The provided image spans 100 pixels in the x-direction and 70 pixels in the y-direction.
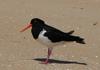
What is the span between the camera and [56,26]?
16.4 meters

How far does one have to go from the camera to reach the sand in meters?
10.8

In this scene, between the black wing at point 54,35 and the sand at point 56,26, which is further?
the sand at point 56,26

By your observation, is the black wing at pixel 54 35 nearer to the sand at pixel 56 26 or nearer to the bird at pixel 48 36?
the bird at pixel 48 36

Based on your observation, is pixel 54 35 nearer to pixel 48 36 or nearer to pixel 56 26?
pixel 48 36

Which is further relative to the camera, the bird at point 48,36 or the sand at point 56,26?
the sand at point 56,26

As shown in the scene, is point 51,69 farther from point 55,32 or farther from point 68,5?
point 68,5

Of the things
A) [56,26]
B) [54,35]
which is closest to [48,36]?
[54,35]

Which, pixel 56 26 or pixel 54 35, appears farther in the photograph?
pixel 56 26

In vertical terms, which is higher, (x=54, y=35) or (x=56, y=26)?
(x=56, y=26)

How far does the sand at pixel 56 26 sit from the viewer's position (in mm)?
10844

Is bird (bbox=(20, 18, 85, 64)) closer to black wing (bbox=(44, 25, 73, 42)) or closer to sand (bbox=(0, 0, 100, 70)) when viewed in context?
black wing (bbox=(44, 25, 73, 42))

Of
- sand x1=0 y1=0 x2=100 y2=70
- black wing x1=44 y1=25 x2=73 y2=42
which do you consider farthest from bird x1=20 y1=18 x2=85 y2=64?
sand x1=0 y1=0 x2=100 y2=70

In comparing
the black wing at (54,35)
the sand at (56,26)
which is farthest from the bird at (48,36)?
the sand at (56,26)

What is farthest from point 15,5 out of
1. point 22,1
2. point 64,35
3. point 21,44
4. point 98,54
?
point 64,35
